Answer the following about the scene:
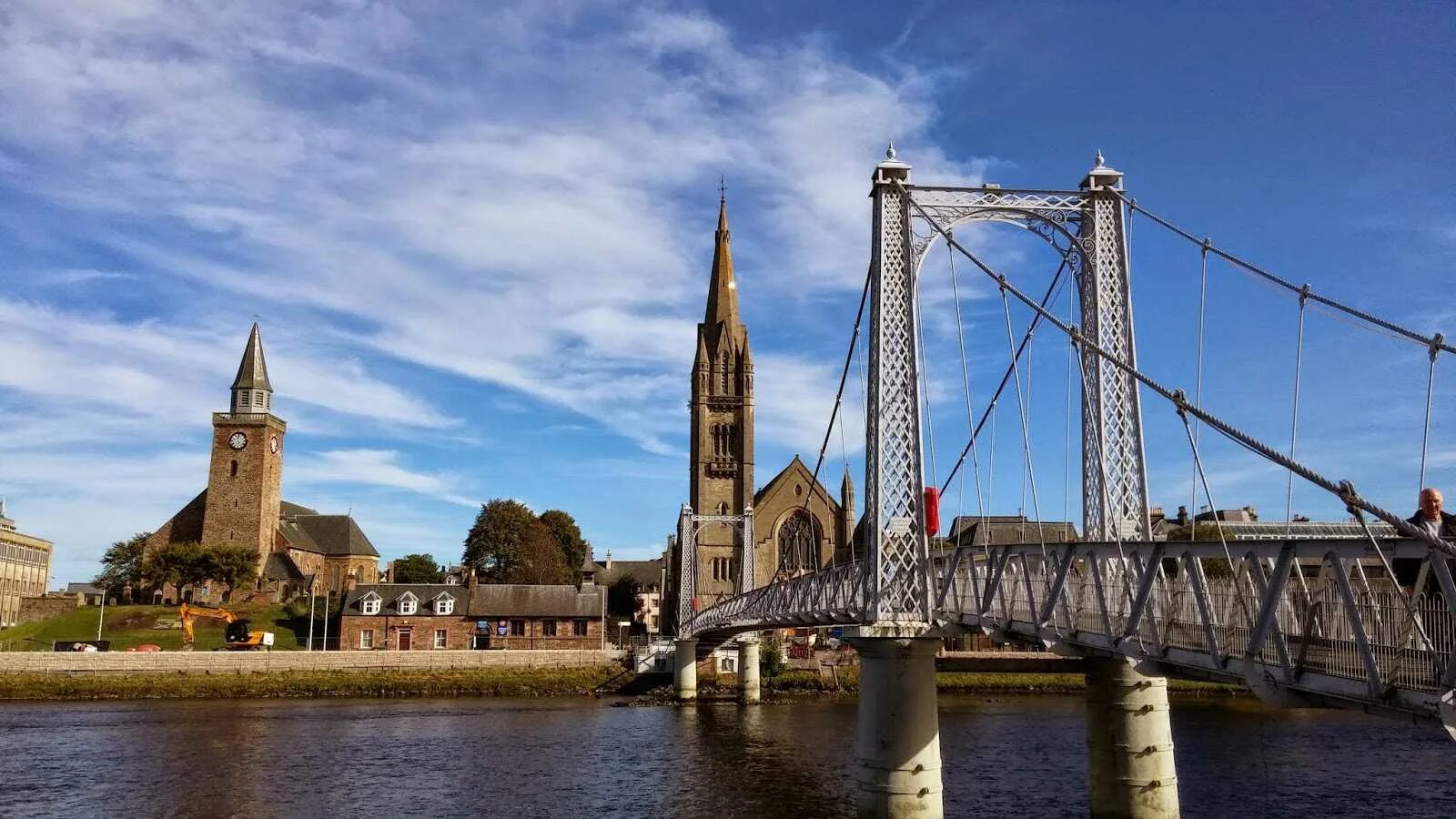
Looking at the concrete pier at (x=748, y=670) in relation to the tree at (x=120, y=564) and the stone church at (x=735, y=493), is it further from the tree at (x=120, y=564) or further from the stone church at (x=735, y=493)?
the tree at (x=120, y=564)

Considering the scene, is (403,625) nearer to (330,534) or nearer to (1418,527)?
(330,534)

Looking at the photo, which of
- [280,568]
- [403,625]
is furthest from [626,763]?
[280,568]

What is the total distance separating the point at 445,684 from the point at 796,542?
3662cm

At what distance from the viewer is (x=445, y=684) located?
234 feet

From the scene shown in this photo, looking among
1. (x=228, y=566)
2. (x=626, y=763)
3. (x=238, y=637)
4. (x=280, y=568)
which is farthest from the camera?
(x=280, y=568)

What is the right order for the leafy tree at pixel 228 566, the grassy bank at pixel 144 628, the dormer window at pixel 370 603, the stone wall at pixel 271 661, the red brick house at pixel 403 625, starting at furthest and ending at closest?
the leafy tree at pixel 228 566, the grassy bank at pixel 144 628, the dormer window at pixel 370 603, the red brick house at pixel 403 625, the stone wall at pixel 271 661

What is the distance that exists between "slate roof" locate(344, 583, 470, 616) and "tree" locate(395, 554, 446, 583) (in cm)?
3018

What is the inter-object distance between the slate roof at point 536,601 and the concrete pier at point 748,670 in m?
16.8

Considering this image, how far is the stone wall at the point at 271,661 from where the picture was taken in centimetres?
7050

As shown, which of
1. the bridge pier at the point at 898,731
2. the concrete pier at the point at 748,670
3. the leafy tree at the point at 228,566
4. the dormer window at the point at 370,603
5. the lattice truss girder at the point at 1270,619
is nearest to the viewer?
the lattice truss girder at the point at 1270,619

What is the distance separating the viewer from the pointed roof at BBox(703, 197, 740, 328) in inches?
4178

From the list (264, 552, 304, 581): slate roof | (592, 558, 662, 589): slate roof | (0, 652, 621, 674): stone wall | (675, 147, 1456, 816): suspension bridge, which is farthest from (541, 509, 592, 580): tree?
(675, 147, 1456, 816): suspension bridge

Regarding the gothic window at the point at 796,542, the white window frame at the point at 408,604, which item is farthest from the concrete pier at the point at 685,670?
the gothic window at the point at 796,542

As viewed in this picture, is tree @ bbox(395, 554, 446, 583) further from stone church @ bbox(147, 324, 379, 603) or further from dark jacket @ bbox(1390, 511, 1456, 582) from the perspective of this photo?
dark jacket @ bbox(1390, 511, 1456, 582)
